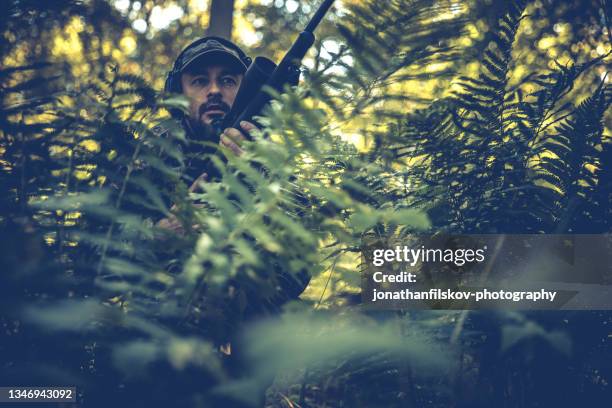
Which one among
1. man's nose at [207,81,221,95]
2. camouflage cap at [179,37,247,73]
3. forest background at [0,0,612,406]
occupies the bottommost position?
forest background at [0,0,612,406]

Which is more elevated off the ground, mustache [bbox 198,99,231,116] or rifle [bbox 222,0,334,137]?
mustache [bbox 198,99,231,116]

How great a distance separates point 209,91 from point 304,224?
1.86m

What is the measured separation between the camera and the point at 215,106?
2635mm

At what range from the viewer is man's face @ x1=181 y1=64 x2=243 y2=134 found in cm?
264

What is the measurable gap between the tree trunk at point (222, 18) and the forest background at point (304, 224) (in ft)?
12.0

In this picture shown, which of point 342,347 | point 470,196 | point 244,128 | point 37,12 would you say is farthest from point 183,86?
point 342,347

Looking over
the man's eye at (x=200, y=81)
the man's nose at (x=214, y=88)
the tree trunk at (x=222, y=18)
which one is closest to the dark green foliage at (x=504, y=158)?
the man's nose at (x=214, y=88)

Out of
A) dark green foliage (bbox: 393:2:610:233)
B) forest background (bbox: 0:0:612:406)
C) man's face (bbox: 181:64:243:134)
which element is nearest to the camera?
forest background (bbox: 0:0:612:406)

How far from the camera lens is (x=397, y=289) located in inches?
52.1

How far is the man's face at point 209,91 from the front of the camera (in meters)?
2.64

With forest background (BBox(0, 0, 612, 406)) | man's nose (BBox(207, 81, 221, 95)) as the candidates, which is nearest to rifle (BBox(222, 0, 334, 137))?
forest background (BBox(0, 0, 612, 406))

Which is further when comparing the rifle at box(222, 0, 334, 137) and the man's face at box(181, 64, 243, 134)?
the man's face at box(181, 64, 243, 134)

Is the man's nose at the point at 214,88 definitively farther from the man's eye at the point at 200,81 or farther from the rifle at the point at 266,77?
the rifle at the point at 266,77

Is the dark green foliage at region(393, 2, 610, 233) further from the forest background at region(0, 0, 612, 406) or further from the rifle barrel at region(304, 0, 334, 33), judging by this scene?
the rifle barrel at region(304, 0, 334, 33)
